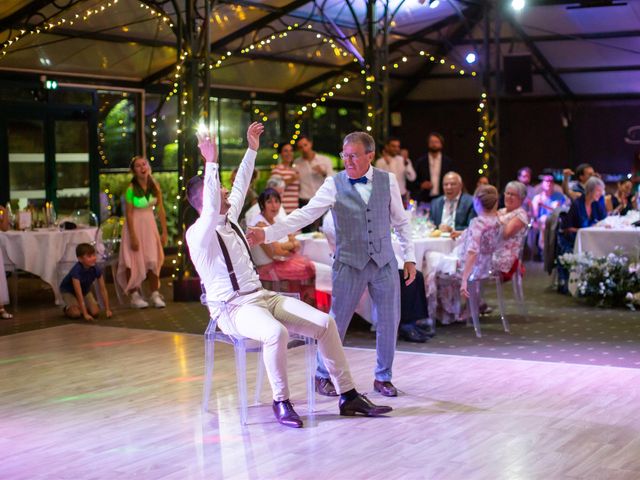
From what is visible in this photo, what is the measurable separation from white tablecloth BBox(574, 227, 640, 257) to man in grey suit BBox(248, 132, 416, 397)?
482cm

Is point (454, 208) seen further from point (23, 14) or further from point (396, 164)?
point (23, 14)

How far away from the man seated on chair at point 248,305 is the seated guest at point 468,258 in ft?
8.68

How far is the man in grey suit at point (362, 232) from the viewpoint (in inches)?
224

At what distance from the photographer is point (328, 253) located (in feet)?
28.1

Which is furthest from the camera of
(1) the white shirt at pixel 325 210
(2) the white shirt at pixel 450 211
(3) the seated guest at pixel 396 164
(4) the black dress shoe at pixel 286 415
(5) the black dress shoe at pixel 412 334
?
(3) the seated guest at pixel 396 164

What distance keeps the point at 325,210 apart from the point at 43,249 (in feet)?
17.3

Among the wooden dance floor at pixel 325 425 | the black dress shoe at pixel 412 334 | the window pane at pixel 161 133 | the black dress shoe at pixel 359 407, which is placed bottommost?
the wooden dance floor at pixel 325 425

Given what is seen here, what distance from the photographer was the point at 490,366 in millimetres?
6820

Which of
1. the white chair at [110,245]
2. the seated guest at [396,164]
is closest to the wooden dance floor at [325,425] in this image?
the white chair at [110,245]

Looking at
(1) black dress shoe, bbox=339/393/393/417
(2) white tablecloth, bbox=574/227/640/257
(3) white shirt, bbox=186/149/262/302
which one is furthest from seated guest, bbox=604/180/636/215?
(3) white shirt, bbox=186/149/262/302

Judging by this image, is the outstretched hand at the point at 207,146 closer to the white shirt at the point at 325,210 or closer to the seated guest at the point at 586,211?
the white shirt at the point at 325,210

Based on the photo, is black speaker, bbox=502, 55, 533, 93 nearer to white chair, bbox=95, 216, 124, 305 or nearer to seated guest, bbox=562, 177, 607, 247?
seated guest, bbox=562, 177, 607, 247

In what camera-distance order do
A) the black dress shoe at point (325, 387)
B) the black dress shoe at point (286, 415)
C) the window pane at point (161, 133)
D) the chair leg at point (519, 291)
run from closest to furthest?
the black dress shoe at point (286, 415) < the black dress shoe at point (325, 387) < the chair leg at point (519, 291) < the window pane at point (161, 133)

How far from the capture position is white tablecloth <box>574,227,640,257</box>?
32.9 ft
